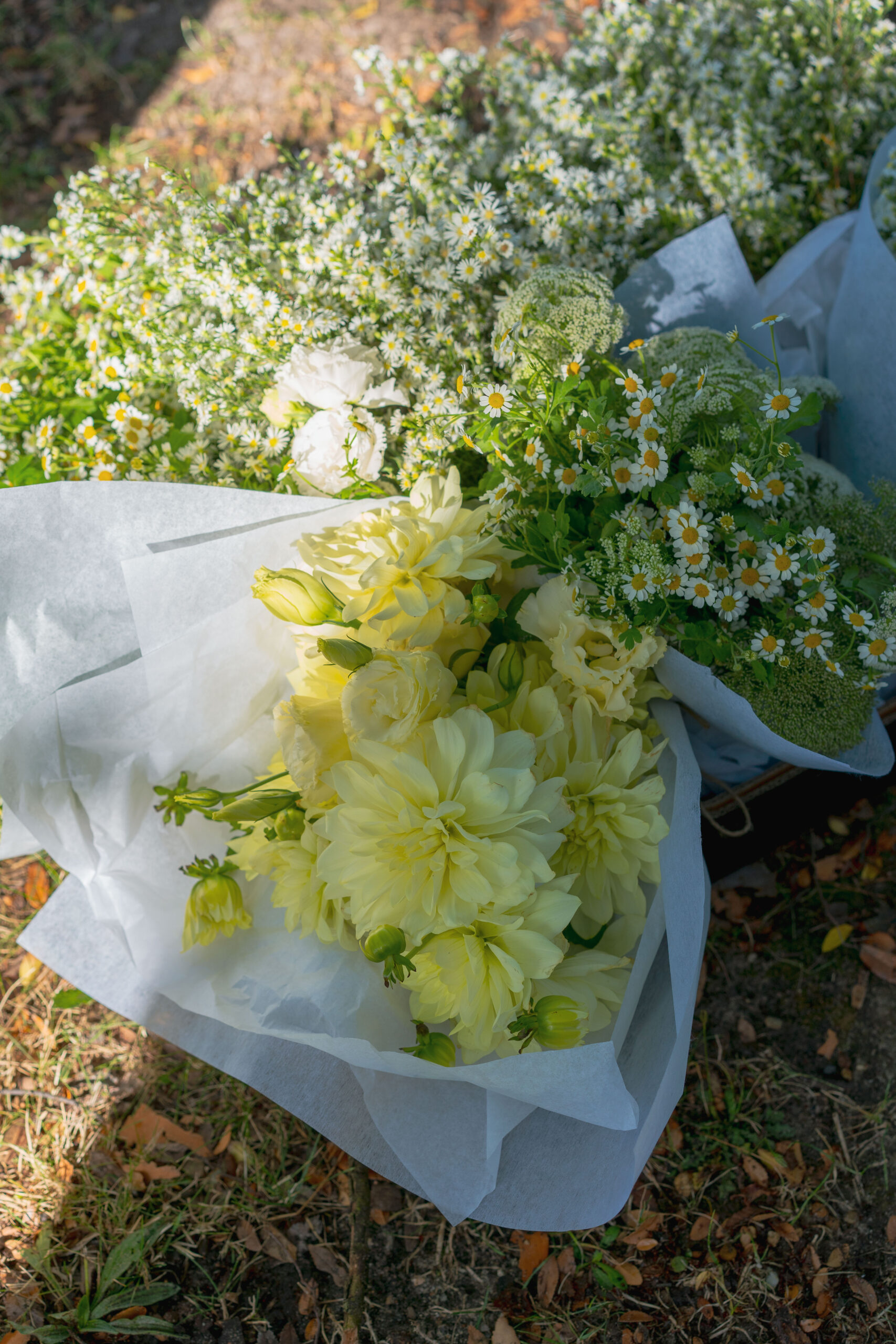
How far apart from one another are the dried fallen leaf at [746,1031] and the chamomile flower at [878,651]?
75 centimetres

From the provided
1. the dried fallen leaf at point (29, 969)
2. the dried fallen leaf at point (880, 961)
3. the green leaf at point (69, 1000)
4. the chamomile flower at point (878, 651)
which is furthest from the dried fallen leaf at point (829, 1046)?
the dried fallen leaf at point (29, 969)

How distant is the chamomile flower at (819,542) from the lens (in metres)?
1.18

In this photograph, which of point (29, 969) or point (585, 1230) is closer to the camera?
point (585, 1230)

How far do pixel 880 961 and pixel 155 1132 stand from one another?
1363 millimetres

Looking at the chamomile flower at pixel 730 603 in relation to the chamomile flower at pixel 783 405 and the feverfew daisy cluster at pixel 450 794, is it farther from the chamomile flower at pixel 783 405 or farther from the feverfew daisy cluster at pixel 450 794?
the chamomile flower at pixel 783 405

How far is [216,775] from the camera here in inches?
53.2

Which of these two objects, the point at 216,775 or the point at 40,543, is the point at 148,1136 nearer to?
the point at 216,775

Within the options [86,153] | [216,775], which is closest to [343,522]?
[216,775]

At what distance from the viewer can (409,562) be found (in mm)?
1104

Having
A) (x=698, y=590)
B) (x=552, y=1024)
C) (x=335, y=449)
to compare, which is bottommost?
(x=552, y=1024)

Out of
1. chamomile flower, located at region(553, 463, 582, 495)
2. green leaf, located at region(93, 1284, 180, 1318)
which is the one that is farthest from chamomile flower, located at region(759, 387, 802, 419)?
green leaf, located at region(93, 1284, 180, 1318)

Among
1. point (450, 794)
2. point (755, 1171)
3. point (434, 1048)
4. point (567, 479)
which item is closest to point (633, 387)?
point (567, 479)

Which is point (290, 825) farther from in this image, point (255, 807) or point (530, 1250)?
point (530, 1250)

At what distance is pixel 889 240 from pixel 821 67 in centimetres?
59
